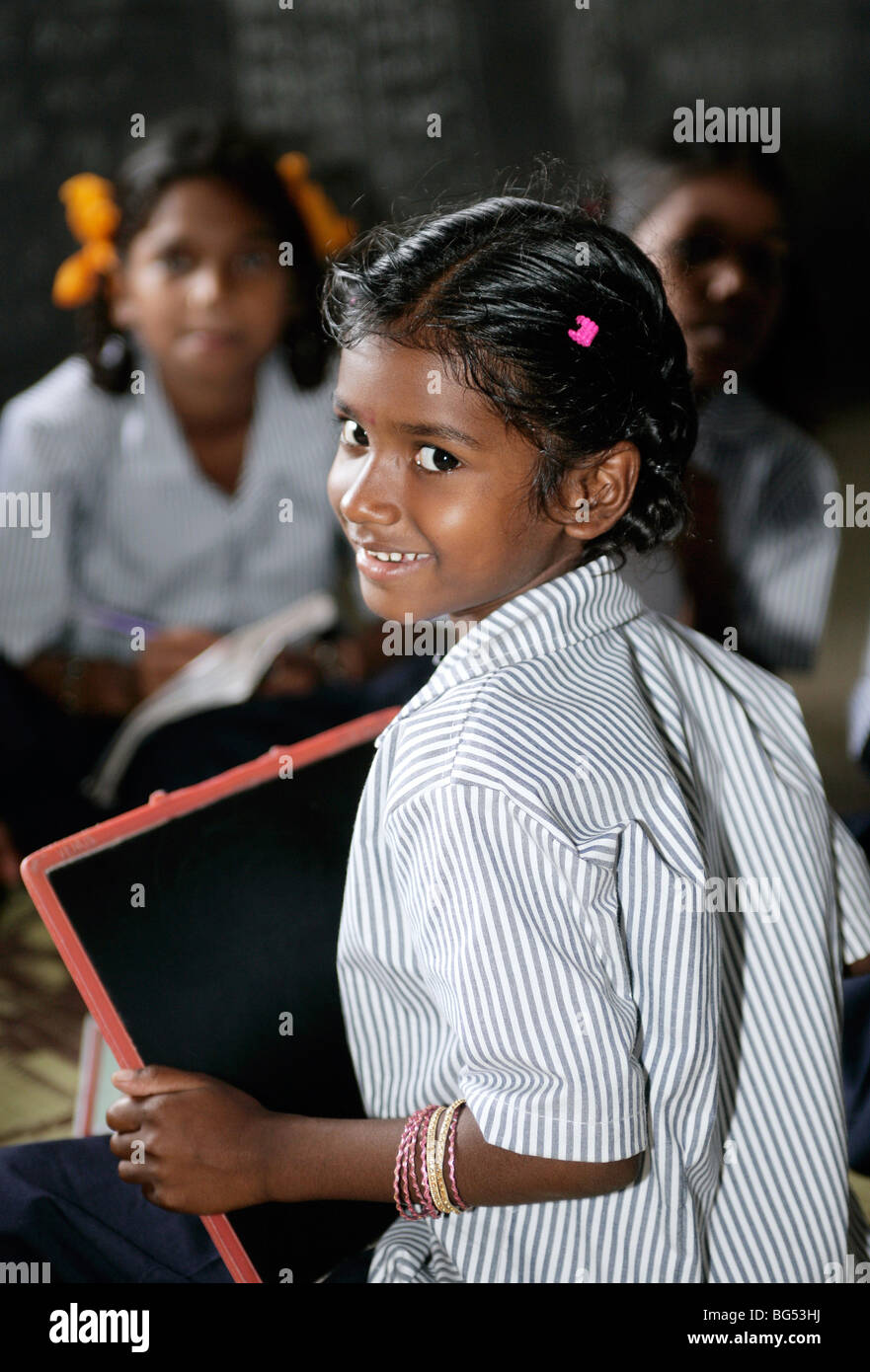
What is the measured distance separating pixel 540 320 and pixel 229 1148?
508 millimetres

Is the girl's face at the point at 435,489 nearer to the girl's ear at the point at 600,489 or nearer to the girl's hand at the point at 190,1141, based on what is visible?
the girl's ear at the point at 600,489

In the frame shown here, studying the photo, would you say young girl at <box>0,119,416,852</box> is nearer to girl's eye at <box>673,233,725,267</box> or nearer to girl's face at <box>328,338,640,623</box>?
girl's eye at <box>673,233,725,267</box>

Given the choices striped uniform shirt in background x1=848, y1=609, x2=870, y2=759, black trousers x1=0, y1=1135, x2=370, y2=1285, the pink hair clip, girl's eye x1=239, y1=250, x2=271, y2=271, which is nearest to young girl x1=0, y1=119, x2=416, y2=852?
girl's eye x1=239, y1=250, x2=271, y2=271

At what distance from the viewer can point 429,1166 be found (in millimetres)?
678

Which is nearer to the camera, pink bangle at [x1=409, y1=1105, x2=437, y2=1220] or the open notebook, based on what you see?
→ pink bangle at [x1=409, y1=1105, x2=437, y2=1220]

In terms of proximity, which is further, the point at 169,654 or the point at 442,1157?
the point at 169,654

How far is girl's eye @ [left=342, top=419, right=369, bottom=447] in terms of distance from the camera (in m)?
0.73

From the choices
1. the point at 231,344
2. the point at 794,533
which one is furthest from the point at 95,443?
the point at 794,533

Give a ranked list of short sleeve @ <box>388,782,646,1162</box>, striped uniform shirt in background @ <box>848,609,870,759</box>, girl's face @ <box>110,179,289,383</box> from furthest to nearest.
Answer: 1. girl's face @ <box>110,179,289,383</box>
2. striped uniform shirt in background @ <box>848,609,870,759</box>
3. short sleeve @ <box>388,782,646,1162</box>

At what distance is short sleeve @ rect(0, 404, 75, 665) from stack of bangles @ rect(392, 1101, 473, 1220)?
1244 mm

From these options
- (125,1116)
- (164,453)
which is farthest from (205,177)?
(125,1116)

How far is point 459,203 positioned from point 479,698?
12.9 inches

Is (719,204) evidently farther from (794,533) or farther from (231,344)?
(231,344)

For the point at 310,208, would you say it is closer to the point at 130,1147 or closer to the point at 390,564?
the point at 390,564
